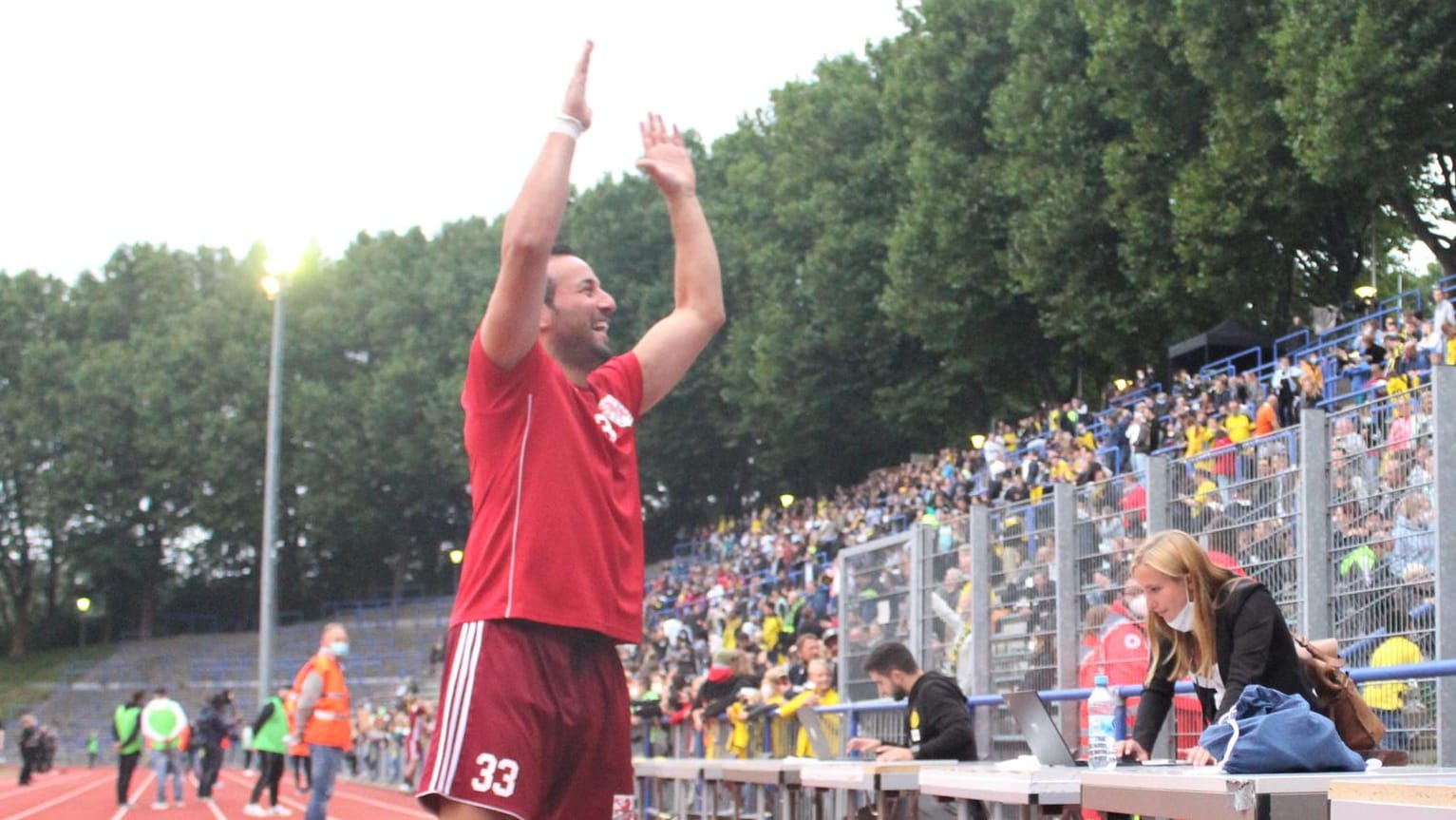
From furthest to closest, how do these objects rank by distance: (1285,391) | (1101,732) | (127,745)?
1. (127,745)
2. (1285,391)
3. (1101,732)

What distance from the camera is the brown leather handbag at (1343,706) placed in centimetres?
627

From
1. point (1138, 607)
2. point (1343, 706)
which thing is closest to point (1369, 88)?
point (1138, 607)

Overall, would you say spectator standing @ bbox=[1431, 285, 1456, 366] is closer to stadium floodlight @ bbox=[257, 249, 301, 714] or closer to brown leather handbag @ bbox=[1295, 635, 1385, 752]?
brown leather handbag @ bbox=[1295, 635, 1385, 752]

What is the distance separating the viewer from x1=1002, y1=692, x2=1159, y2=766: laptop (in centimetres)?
697

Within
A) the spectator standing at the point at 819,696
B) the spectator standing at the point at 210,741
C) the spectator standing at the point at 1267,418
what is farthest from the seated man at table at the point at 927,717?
the spectator standing at the point at 210,741

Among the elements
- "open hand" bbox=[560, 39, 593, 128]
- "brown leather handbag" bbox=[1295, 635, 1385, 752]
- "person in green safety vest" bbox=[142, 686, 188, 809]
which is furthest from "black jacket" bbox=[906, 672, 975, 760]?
"person in green safety vest" bbox=[142, 686, 188, 809]

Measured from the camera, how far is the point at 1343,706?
6332 millimetres

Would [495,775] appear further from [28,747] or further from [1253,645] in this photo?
[28,747]

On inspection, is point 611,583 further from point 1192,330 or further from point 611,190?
point 611,190

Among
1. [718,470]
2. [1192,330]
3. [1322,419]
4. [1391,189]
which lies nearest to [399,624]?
[718,470]

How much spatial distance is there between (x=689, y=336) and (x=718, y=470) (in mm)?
52547

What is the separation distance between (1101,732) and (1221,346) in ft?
74.8

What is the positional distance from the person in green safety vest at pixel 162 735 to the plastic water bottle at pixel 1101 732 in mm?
19956

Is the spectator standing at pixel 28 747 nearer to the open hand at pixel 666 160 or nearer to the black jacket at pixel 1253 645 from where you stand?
the black jacket at pixel 1253 645
